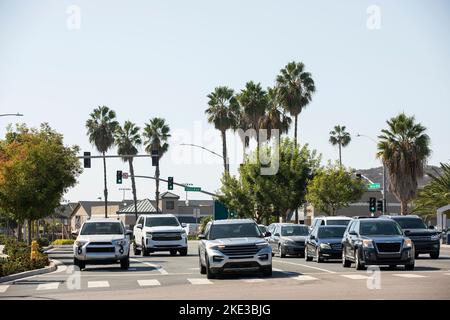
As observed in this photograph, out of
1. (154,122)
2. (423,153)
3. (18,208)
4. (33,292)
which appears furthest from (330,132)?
(33,292)

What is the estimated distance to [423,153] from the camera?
67.0m

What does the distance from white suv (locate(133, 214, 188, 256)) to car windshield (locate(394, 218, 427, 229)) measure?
35.1ft

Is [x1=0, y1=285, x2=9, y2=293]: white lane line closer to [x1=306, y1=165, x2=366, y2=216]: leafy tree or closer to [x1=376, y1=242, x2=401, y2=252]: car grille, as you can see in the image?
[x1=376, y1=242, x2=401, y2=252]: car grille

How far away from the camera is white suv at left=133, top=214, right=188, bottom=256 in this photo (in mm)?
43562

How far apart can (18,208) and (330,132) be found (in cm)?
9554

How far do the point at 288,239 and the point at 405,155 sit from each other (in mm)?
28999

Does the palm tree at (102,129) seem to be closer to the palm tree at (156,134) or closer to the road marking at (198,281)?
the palm tree at (156,134)

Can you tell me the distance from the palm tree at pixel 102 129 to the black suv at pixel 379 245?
242 ft

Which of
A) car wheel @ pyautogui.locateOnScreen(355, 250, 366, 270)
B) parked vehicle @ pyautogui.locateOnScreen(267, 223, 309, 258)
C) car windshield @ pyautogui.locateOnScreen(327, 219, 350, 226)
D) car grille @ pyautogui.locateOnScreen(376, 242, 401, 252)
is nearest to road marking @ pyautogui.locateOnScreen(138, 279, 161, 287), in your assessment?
car wheel @ pyautogui.locateOnScreen(355, 250, 366, 270)

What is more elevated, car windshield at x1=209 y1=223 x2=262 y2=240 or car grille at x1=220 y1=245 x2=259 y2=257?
car windshield at x1=209 y1=223 x2=262 y2=240

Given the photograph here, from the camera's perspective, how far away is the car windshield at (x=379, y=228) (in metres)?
29.2

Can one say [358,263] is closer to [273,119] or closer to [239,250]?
[239,250]

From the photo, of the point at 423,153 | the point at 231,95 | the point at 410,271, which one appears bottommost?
the point at 410,271
